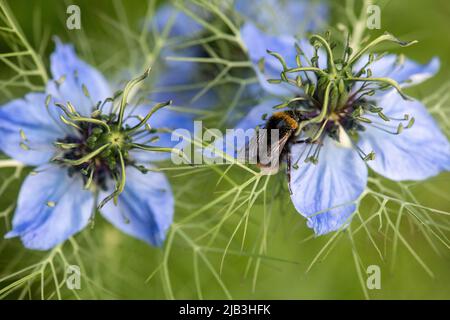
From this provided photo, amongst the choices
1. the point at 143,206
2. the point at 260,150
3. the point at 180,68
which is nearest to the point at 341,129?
the point at 260,150

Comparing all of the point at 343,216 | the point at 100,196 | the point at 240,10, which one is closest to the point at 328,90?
the point at 343,216

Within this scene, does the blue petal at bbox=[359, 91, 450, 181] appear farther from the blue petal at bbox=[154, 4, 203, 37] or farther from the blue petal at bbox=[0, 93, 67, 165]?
the blue petal at bbox=[154, 4, 203, 37]

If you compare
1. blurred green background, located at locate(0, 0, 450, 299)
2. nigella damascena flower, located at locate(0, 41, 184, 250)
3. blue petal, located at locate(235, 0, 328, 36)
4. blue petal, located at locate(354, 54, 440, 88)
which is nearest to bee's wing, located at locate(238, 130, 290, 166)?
nigella damascena flower, located at locate(0, 41, 184, 250)

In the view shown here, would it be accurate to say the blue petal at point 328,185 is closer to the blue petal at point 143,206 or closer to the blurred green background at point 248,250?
the blue petal at point 143,206

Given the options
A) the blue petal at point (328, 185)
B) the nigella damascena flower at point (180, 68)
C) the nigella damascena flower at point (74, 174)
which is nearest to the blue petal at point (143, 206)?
the nigella damascena flower at point (74, 174)

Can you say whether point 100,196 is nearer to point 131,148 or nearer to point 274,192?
point 131,148

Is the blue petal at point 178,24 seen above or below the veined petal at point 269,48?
above
